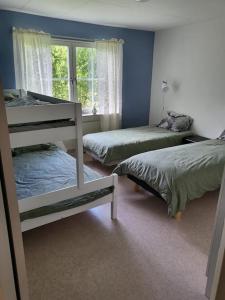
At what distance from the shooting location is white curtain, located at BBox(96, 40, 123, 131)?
14.0 feet

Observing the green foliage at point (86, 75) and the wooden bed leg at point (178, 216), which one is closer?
the wooden bed leg at point (178, 216)

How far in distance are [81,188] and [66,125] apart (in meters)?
0.61

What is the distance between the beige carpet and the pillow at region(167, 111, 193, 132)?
76.3 inches

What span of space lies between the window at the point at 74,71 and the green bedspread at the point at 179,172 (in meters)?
1.98

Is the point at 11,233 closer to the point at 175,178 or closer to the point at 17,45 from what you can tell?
the point at 175,178

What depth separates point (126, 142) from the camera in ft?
11.8

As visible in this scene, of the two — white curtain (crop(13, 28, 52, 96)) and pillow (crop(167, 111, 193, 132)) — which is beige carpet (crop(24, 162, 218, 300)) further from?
white curtain (crop(13, 28, 52, 96))

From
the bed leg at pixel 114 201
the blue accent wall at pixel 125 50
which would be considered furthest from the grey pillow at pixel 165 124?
the bed leg at pixel 114 201

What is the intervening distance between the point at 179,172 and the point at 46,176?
1.39 meters

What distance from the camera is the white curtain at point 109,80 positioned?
426 cm

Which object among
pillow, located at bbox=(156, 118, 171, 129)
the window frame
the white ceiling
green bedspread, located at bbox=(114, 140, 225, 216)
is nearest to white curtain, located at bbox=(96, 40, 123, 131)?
the window frame

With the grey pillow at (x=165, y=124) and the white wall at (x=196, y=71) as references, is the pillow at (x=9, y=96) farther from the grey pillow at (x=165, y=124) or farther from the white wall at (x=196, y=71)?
the white wall at (x=196, y=71)

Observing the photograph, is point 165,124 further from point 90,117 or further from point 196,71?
point 90,117

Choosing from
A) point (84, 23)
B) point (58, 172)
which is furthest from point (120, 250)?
point (84, 23)
